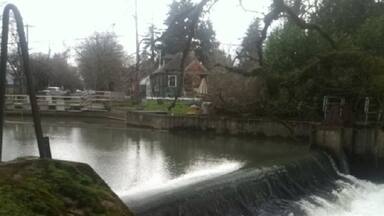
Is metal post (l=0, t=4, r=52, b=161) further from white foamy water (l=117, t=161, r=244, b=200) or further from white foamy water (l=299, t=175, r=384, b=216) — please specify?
white foamy water (l=299, t=175, r=384, b=216)

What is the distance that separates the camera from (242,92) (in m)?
22.4

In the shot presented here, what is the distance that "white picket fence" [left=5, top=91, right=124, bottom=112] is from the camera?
3011 centimetres

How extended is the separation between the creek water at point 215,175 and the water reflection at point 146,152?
23 millimetres

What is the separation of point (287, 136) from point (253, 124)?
156 centimetres

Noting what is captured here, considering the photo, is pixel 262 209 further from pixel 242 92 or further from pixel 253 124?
pixel 242 92

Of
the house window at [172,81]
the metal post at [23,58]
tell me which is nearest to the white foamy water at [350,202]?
the metal post at [23,58]

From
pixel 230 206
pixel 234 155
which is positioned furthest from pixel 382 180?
pixel 230 206

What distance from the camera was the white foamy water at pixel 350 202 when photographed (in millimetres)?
10609

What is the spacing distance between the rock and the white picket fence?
2655 cm

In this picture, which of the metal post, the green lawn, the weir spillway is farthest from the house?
the metal post

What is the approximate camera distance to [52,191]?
3.55m

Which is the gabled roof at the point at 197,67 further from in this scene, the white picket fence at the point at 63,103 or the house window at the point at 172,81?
the white picket fence at the point at 63,103

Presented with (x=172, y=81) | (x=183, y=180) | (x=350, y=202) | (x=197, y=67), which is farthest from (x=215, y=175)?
(x=172, y=81)

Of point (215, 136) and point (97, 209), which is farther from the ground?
point (97, 209)
